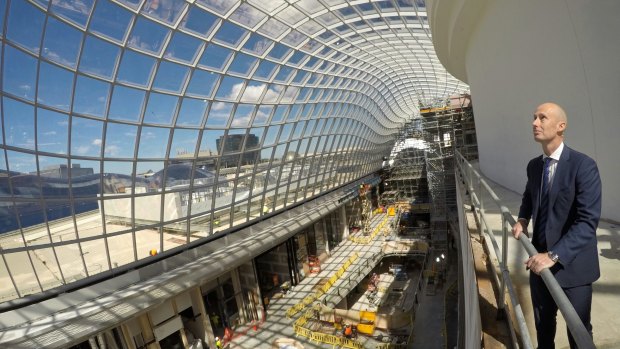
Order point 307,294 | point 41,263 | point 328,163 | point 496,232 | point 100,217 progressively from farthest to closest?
point 328,163 < point 307,294 < point 100,217 < point 41,263 < point 496,232

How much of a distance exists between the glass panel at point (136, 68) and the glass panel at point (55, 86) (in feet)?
6.29

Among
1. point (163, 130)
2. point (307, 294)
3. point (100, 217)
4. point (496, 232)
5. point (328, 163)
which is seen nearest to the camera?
point (496, 232)

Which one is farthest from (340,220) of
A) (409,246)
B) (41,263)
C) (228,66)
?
(41,263)

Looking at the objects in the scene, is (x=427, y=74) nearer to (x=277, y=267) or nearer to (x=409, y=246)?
(x=409, y=246)

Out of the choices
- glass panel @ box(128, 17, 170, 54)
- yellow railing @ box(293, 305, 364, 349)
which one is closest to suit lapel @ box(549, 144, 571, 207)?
glass panel @ box(128, 17, 170, 54)

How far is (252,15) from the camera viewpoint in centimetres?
1539

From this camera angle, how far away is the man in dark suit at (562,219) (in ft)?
7.70

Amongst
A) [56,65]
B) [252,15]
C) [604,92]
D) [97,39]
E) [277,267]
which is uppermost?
[252,15]

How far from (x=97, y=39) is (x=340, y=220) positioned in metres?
32.8

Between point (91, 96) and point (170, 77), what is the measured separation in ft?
11.4

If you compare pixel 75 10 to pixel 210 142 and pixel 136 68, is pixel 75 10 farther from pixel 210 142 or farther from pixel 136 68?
pixel 210 142

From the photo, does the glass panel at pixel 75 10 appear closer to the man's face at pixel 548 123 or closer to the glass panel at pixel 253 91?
the glass panel at pixel 253 91

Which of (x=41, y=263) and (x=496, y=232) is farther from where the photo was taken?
(x=41, y=263)

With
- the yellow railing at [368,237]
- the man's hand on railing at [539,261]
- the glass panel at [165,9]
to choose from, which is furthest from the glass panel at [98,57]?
the yellow railing at [368,237]
